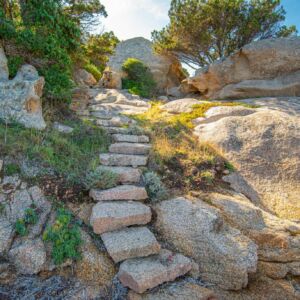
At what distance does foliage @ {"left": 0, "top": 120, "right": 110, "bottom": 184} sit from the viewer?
3.58 metres

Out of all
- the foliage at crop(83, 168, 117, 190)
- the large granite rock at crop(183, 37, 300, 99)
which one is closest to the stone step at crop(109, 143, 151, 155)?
the foliage at crop(83, 168, 117, 190)

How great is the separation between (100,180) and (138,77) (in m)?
12.0

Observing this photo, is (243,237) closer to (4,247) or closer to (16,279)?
(16,279)

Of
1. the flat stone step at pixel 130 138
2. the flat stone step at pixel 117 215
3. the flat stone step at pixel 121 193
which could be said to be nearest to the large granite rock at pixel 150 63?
the flat stone step at pixel 130 138

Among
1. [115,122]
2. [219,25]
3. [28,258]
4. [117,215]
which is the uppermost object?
[219,25]

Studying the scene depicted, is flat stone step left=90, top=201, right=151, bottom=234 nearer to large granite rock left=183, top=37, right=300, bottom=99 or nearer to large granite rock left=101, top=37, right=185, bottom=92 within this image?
large granite rock left=183, top=37, right=300, bottom=99

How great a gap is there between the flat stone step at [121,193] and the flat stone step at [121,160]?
84 cm

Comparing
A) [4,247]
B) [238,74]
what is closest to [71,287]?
[4,247]

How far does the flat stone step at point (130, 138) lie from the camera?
5.42 m

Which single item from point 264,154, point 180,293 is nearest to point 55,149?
point 180,293

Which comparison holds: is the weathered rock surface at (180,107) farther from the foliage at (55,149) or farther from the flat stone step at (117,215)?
the flat stone step at (117,215)

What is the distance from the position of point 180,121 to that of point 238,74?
593 cm

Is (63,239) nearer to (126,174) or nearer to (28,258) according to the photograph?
(28,258)

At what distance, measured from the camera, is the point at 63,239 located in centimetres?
260
